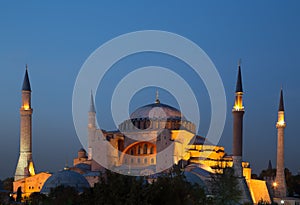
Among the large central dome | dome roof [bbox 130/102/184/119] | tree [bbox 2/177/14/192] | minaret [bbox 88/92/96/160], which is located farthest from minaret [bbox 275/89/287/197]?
tree [bbox 2/177/14/192]

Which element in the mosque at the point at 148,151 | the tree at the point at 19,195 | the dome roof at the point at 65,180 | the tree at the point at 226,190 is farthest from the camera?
the mosque at the point at 148,151

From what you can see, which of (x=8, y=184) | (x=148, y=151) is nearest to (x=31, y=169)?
(x=148, y=151)

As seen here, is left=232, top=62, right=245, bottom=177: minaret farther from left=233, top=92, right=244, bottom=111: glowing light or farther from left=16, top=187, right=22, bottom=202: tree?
left=16, top=187, right=22, bottom=202: tree

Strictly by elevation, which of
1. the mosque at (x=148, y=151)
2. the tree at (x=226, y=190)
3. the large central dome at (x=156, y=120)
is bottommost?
the tree at (x=226, y=190)

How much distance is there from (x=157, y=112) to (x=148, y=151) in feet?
11.3

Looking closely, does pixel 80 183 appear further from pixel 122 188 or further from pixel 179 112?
pixel 122 188

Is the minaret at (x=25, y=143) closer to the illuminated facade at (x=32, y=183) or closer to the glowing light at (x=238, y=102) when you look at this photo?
the illuminated facade at (x=32, y=183)

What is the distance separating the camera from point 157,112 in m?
38.8

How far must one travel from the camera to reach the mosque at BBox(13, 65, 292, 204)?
108 ft

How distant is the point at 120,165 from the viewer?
35.9m

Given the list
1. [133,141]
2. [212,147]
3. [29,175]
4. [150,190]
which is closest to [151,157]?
[133,141]

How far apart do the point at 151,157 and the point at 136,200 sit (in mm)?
26673

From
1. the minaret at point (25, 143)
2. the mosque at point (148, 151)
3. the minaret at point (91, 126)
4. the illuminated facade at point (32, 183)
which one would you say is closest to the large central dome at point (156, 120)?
the mosque at point (148, 151)

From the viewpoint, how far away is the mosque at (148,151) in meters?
32.8
